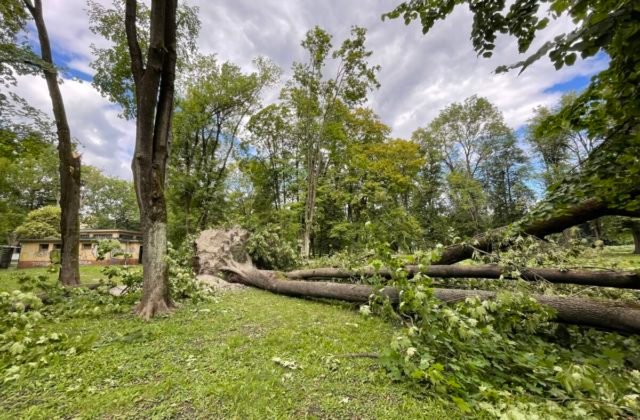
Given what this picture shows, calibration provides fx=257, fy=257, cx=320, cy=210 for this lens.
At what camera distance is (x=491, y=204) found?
2103cm

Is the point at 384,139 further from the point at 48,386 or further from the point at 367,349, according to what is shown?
the point at 48,386

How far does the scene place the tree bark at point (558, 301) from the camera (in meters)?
2.55

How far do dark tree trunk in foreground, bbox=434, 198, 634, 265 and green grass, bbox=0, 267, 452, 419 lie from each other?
61.9 inches

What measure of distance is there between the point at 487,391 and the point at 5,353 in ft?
12.3

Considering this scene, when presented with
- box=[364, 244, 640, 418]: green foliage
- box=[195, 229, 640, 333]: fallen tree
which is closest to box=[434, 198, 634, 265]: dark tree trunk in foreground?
box=[364, 244, 640, 418]: green foliage

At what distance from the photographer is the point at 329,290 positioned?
471cm

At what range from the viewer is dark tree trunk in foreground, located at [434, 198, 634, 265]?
3.16 m

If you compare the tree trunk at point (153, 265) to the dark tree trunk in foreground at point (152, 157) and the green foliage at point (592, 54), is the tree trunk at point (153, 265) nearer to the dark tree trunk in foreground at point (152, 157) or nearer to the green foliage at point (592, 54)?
the dark tree trunk in foreground at point (152, 157)

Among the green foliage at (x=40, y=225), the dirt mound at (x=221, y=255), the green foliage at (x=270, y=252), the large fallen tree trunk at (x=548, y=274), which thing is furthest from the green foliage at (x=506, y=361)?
the green foliage at (x=40, y=225)

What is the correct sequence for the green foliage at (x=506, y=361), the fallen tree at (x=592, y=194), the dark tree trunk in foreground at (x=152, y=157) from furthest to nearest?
the dark tree trunk in foreground at (x=152, y=157)
the fallen tree at (x=592, y=194)
the green foliage at (x=506, y=361)

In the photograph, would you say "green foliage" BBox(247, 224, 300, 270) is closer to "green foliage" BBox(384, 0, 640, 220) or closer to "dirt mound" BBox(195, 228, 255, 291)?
"dirt mound" BBox(195, 228, 255, 291)

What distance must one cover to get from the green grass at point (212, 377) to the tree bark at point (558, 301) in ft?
3.04

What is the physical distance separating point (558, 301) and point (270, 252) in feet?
22.9

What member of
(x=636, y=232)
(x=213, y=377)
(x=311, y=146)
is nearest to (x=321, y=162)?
(x=311, y=146)
